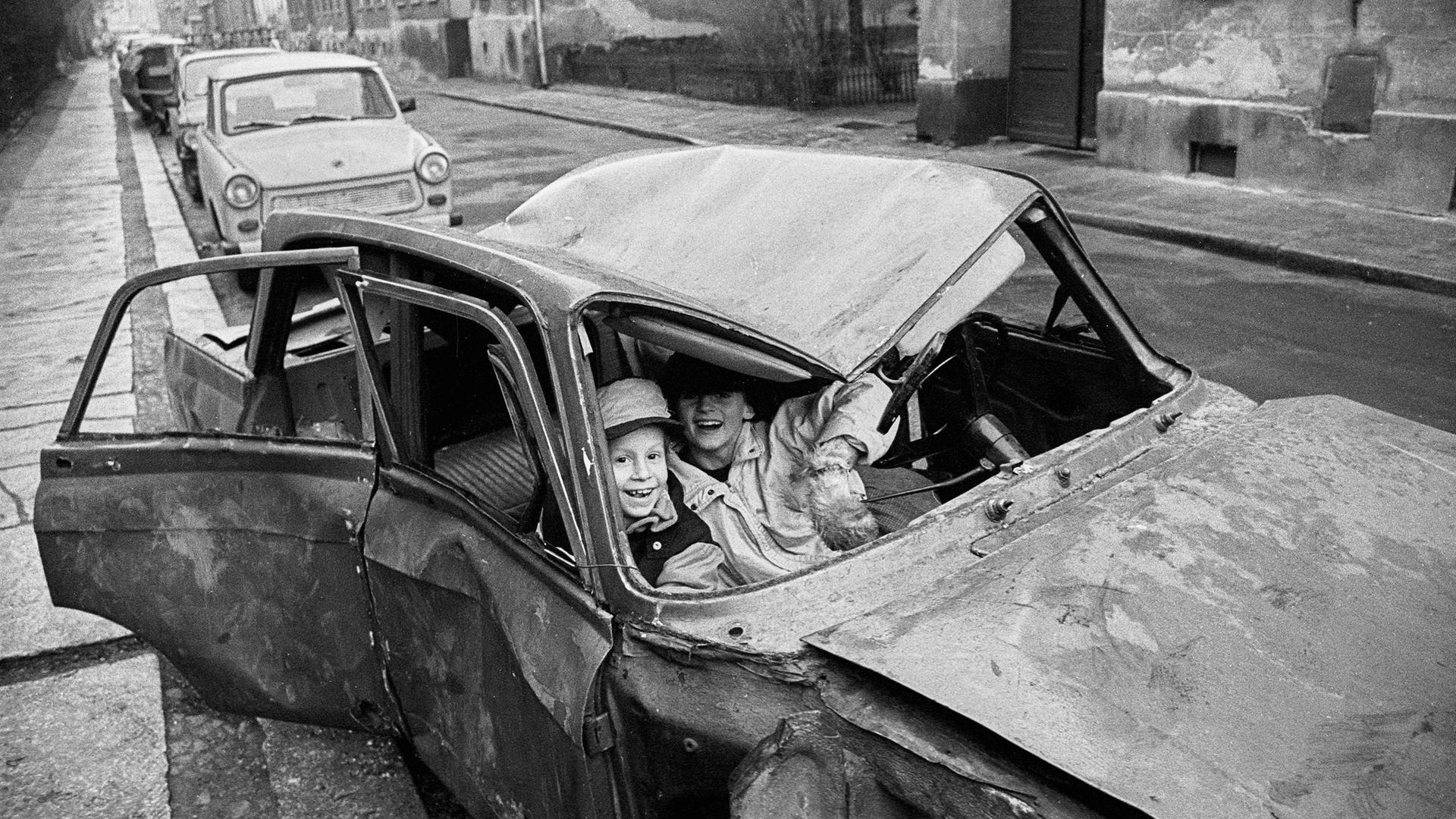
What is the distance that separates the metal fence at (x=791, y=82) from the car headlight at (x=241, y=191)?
34.7 feet

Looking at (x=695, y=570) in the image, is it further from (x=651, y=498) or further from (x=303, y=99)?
(x=303, y=99)

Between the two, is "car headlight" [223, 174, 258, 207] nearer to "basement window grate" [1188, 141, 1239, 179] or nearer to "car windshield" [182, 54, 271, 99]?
"car windshield" [182, 54, 271, 99]

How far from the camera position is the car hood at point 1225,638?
182 centimetres

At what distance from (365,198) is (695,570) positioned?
8723 mm

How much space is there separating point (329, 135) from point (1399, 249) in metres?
8.79

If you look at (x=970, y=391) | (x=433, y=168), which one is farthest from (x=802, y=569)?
(x=433, y=168)

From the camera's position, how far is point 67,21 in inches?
2418

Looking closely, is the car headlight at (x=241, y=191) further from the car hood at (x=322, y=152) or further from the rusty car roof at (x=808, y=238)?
the rusty car roof at (x=808, y=238)

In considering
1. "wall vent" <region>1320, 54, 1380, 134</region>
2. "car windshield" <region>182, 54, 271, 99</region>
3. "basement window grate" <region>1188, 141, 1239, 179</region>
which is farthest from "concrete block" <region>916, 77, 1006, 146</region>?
"car windshield" <region>182, 54, 271, 99</region>

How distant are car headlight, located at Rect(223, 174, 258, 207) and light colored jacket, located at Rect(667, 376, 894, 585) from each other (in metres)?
8.28

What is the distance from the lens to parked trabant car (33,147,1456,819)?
1.97 m

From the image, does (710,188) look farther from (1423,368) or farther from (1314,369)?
(1423,368)

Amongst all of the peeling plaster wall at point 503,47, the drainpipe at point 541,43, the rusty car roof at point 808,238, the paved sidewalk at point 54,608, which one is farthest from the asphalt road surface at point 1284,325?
the peeling plaster wall at point 503,47

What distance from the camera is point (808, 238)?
313 cm
